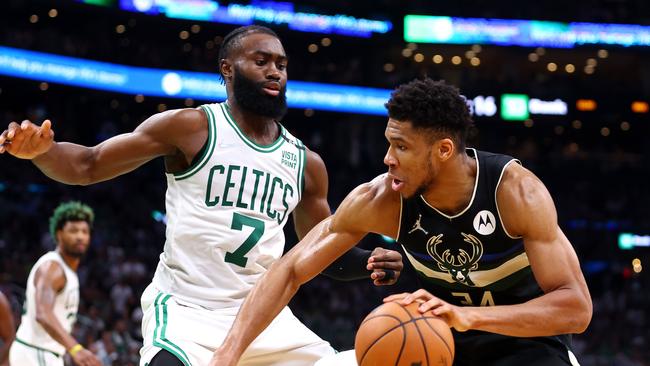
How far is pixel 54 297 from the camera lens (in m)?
7.53

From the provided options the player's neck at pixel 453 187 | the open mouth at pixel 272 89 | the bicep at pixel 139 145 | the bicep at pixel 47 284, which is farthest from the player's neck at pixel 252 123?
the bicep at pixel 47 284

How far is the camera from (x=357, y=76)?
24.1 metres

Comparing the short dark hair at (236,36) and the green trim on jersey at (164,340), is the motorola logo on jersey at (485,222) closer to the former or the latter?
the green trim on jersey at (164,340)

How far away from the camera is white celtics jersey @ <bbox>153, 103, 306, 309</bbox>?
14.7 feet

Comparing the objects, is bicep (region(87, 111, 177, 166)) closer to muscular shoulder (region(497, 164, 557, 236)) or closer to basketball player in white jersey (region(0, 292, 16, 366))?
basketball player in white jersey (region(0, 292, 16, 366))

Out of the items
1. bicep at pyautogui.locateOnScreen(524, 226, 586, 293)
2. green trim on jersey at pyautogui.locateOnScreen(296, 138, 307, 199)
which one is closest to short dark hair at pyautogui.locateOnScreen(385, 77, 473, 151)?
bicep at pyautogui.locateOnScreen(524, 226, 586, 293)

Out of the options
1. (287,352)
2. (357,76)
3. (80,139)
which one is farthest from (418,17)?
(287,352)

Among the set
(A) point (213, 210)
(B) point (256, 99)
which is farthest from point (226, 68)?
(A) point (213, 210)

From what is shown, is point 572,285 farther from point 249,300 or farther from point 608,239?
point 608,239

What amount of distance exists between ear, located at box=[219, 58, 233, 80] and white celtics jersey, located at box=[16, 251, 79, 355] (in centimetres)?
335

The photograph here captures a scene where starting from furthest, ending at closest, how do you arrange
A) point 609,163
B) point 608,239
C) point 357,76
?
point 609,163, point 357,76, point 608,239

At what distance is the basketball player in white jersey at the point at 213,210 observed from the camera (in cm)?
433

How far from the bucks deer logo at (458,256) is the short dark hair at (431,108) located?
452 millimetres

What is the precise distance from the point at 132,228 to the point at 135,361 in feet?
20.7
